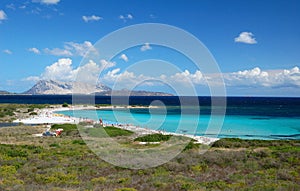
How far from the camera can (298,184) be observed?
531 inches

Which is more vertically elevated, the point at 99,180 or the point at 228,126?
the point at 99,180

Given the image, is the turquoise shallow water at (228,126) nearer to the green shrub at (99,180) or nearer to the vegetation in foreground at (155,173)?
the vegetation in foreground at (155,173)

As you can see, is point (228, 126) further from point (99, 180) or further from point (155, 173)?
point (99, 180)

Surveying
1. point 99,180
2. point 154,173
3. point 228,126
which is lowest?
point 228,126

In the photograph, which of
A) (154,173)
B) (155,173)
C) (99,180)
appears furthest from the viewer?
(154,173)

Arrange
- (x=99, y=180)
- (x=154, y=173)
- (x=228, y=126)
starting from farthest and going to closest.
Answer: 1. (x=228, y=126)
2. (x=154, y=173)
3. (x=99, y=180)

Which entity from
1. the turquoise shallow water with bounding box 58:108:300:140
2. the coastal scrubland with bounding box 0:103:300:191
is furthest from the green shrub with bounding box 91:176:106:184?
the turquoise shallow water with bounding box 58:108:300:140

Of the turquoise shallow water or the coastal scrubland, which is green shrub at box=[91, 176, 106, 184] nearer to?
the coastal scrubland

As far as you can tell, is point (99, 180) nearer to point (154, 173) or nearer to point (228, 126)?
point (154, 173)

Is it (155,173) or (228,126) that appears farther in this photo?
(228,126)

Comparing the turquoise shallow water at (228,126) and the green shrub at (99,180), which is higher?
the green shrub at (99,180)

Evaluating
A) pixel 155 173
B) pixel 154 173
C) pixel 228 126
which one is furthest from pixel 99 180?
pixel 228 126

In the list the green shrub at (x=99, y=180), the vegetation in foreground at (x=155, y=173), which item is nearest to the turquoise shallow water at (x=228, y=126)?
the vegetation in foreground at (x=155, y=173)

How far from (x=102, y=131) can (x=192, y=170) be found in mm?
25250
